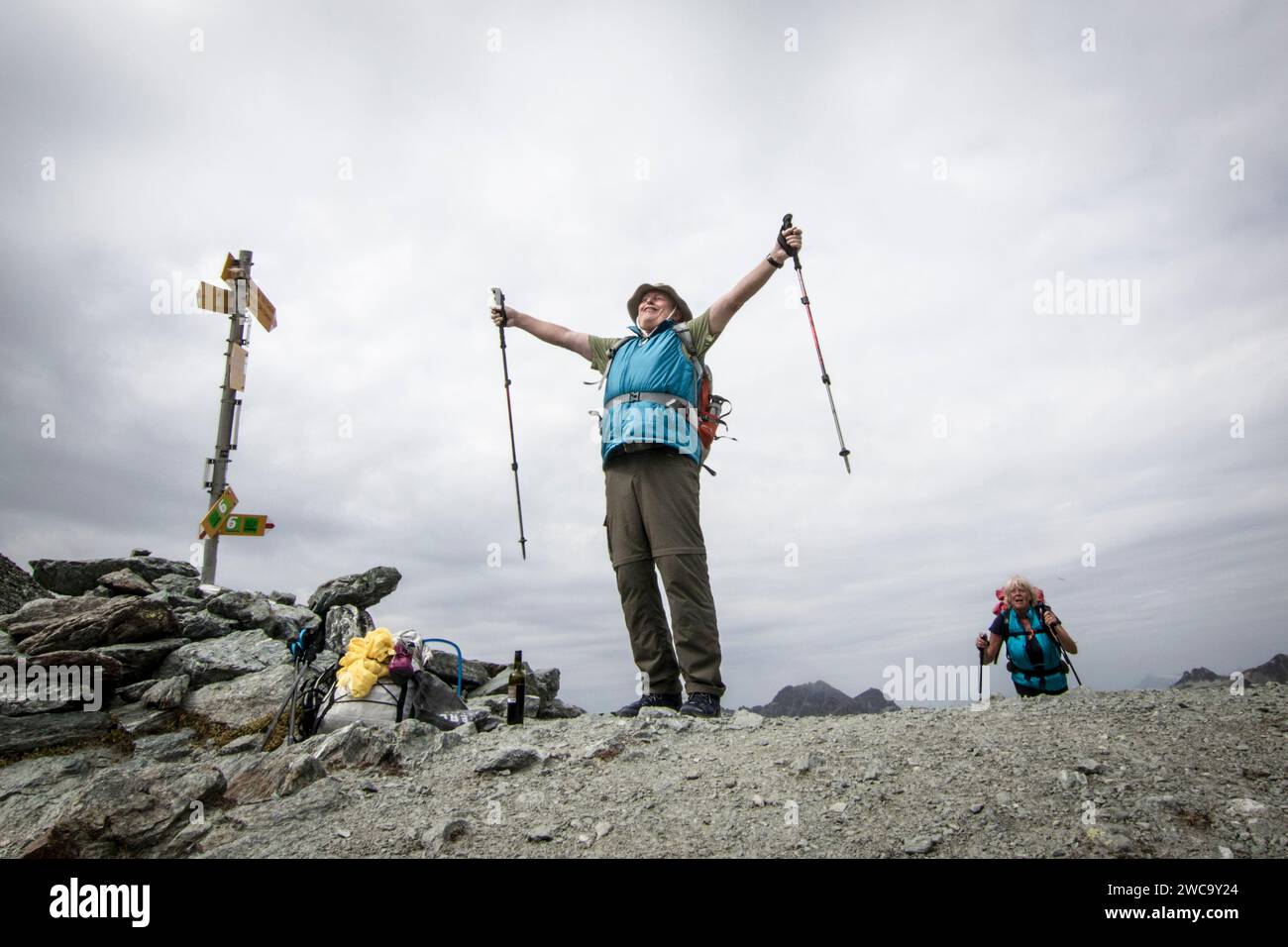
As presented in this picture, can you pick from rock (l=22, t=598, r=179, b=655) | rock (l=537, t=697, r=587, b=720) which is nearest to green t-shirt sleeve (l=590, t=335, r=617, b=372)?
rock (l=537, t=697, r=587, b=720)

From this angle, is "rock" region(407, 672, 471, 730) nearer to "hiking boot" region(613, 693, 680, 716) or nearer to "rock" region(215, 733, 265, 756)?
"hiking boot" region(613, 693, 680, 716)

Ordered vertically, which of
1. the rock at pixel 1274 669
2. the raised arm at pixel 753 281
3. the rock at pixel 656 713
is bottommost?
the rock at pixel 1274 669

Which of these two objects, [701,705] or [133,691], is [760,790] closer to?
[701,705]

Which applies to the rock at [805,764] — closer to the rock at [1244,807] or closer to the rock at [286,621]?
the rock at [1244,807]

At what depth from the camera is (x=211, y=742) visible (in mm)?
7707

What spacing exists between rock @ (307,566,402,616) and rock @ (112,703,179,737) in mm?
3276

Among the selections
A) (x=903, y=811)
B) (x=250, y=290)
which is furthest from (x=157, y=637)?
(x=903, y=811)

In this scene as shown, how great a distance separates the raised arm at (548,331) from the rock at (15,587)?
30.4 feet

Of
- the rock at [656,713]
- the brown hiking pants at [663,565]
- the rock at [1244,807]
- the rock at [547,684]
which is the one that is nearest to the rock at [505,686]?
the rock at [547,684]

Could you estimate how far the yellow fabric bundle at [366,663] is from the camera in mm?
6793

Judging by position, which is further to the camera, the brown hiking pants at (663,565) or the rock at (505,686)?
the rock at (505,686)

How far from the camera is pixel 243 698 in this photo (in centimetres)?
834

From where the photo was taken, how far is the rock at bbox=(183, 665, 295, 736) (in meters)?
8.10

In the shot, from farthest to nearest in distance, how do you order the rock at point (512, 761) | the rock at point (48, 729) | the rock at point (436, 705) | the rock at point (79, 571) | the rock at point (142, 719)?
the rock at point (79, 571) < the rock at point (142, 719) < the rock at point (48, 729) < the rock at point (436, 705) < the rock at point (512, 761)
